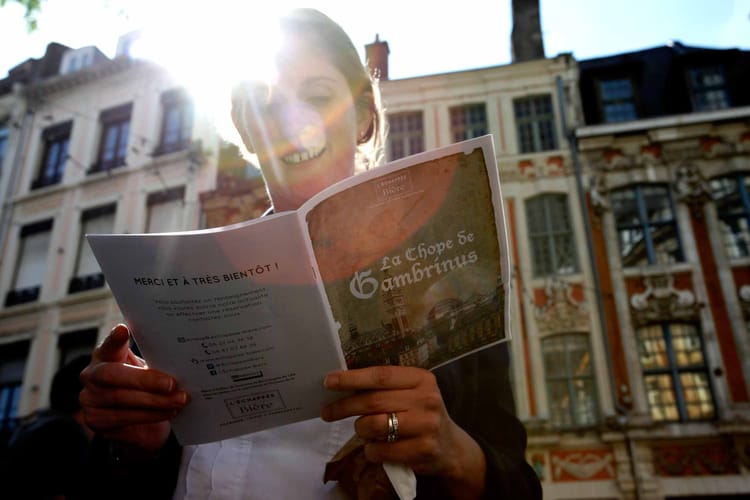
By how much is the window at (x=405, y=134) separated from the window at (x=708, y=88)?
7.70m

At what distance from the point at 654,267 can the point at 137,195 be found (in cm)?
1561

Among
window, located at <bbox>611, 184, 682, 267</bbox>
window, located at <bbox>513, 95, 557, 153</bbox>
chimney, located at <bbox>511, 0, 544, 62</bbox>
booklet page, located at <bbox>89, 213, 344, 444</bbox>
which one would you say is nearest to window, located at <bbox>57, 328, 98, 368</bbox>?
window, located at <bbox>513, 95, 557, 153</bbox>

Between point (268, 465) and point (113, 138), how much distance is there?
2104cm

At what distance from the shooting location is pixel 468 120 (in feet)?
53.7

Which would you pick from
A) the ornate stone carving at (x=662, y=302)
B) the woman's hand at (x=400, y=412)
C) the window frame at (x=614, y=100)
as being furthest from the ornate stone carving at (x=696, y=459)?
the woman's hand at (x=400, y=412)

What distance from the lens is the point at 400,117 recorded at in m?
16.7

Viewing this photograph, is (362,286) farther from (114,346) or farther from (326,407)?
(114,346)

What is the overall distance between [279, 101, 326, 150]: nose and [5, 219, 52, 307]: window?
19203 millimetres

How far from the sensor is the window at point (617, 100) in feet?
52.4

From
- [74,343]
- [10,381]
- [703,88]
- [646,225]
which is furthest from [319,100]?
[10,381]

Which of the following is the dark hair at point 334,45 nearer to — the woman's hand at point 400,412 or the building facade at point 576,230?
the woman's hand at point 400,412

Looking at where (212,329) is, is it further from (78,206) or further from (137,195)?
(78,206)

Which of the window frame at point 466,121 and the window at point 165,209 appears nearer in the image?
the window frame at point 466,121

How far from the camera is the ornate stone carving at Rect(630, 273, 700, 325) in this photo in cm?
1309
